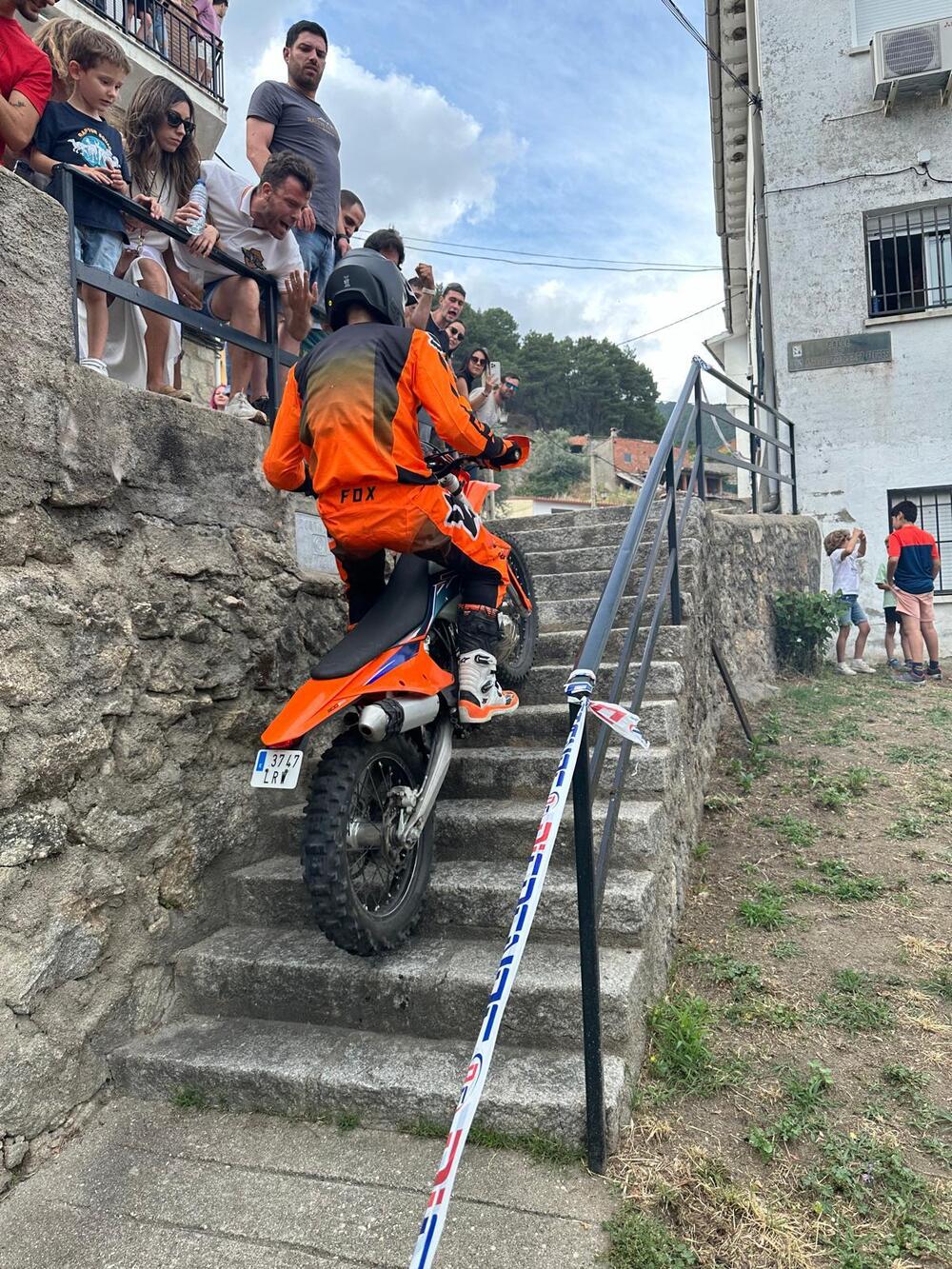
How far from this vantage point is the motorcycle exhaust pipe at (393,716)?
253 cm

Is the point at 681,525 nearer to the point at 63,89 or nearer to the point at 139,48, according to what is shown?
the point at 63,89

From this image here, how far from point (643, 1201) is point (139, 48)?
14.0 meters

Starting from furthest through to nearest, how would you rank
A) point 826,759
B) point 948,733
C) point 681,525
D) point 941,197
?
→ 1. point 941,197
2. point 948,733
3. point 826,759
4. point 681,525

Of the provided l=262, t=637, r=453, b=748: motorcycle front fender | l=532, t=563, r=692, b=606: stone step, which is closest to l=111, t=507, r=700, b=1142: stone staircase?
l=262, t=637, r=453, b=748: motorcycle front fender

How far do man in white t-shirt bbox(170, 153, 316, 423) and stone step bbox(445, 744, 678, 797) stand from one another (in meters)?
1.75

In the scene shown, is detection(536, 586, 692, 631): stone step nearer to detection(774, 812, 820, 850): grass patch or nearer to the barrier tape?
detection(774, 812, 820, 850): grass patch

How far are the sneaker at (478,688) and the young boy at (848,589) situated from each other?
569cm

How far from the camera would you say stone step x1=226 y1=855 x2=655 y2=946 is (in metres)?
2.75

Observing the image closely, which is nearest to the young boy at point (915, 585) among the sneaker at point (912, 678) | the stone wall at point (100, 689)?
the sneaker at point (912, 678)

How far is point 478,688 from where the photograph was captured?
10.2 feet

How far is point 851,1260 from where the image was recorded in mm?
1882

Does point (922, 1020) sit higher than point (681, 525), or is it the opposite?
point (681, 525)

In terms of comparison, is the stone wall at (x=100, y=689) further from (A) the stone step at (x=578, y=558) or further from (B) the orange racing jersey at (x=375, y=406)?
(A) the stone step at (x=578, y=558)

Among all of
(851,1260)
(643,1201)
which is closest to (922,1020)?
(851,1260)
